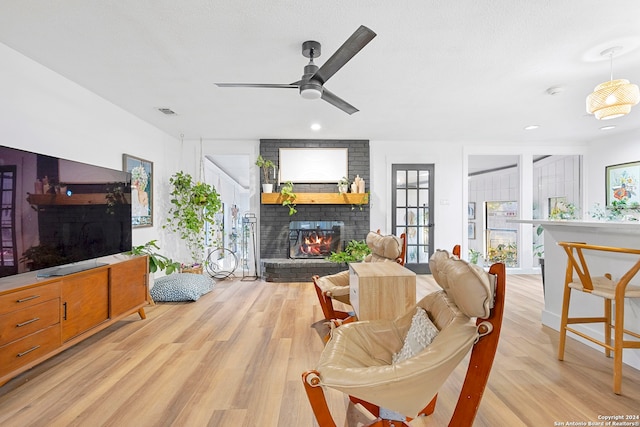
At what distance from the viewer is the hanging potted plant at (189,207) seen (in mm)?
4887

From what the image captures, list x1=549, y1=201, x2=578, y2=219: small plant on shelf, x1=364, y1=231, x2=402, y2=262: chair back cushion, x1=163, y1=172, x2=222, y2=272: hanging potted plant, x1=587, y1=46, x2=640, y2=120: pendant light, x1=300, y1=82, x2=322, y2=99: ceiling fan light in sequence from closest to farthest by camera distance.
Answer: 1. x1=300, y1=82, x2=322, y2=99: ceiling fan light
2. x1=587, y1=46, x2=640, y2=120: pendant light
3. x1=364, y1=231, x2=402, y2=262: chair back cushion
4. x1=163, y1=172, x2=222, y2=272: hanging potted plant
5. x1=549, y1=201, x2=578, y2=219: small plant on shelf

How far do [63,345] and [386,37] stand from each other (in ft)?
10.7

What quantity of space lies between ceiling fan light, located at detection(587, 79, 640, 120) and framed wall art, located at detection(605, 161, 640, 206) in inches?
142

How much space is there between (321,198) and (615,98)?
372cm

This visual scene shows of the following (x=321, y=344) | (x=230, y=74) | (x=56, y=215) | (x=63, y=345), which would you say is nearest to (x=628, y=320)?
(x=321, y=344)

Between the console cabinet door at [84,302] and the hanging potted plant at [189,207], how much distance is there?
6.62ft

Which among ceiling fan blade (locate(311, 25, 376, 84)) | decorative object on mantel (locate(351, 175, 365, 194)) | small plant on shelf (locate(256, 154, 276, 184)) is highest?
ceiling fan blade (locate(311, 25, 376, 84))

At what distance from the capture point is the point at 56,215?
2.41 meters

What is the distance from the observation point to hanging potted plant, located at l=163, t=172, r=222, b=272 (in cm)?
489

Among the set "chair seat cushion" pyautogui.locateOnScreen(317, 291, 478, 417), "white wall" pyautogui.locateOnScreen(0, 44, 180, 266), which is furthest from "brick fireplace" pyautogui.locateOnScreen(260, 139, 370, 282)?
"chair seat cushion" pyautogui.locateOnScreen(317, 291, 478, 417)

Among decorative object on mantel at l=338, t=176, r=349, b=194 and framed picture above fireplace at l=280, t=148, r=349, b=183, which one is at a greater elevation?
framed picture above fireplace at l=280, t=148, r=349, b=183

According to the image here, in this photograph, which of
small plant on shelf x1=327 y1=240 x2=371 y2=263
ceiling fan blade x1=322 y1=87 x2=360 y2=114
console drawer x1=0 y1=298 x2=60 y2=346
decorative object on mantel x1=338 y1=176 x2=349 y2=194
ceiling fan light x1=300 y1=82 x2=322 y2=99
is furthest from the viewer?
decorative object on mantel x1=338 y1=176 x2=349 y2=194

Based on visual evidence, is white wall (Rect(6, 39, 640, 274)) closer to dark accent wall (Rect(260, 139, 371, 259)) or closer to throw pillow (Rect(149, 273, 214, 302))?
dark accent wall (Rect(260, 139, 371, 259))

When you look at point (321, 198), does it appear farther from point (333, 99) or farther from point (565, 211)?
point (565, 211)
